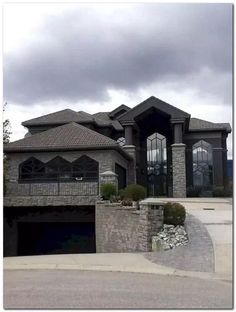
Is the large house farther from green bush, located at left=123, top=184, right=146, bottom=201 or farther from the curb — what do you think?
the curb

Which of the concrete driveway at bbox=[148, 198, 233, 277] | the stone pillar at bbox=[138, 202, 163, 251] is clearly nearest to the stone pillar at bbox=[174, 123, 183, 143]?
the concrete driveway at bbox=[148, 198, 233, 277]

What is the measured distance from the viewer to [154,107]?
84.9 ft

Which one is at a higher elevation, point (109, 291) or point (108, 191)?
point (108, 191)

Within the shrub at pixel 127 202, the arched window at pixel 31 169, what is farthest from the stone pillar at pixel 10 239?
the shrub at pixel 127 202

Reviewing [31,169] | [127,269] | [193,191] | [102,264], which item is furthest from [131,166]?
[127,269]

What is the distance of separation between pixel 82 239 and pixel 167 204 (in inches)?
216

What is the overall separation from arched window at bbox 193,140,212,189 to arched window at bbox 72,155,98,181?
9.38 meters

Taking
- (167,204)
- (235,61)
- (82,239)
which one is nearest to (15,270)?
(167,204)

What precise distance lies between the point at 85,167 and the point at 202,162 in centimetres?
1024

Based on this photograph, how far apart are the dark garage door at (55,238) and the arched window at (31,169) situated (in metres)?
3.46

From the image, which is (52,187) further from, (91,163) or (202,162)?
(202,162)

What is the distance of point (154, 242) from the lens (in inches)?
493

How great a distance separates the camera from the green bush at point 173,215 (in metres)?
12.9

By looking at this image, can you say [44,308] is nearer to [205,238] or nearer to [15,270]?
[15,270]
